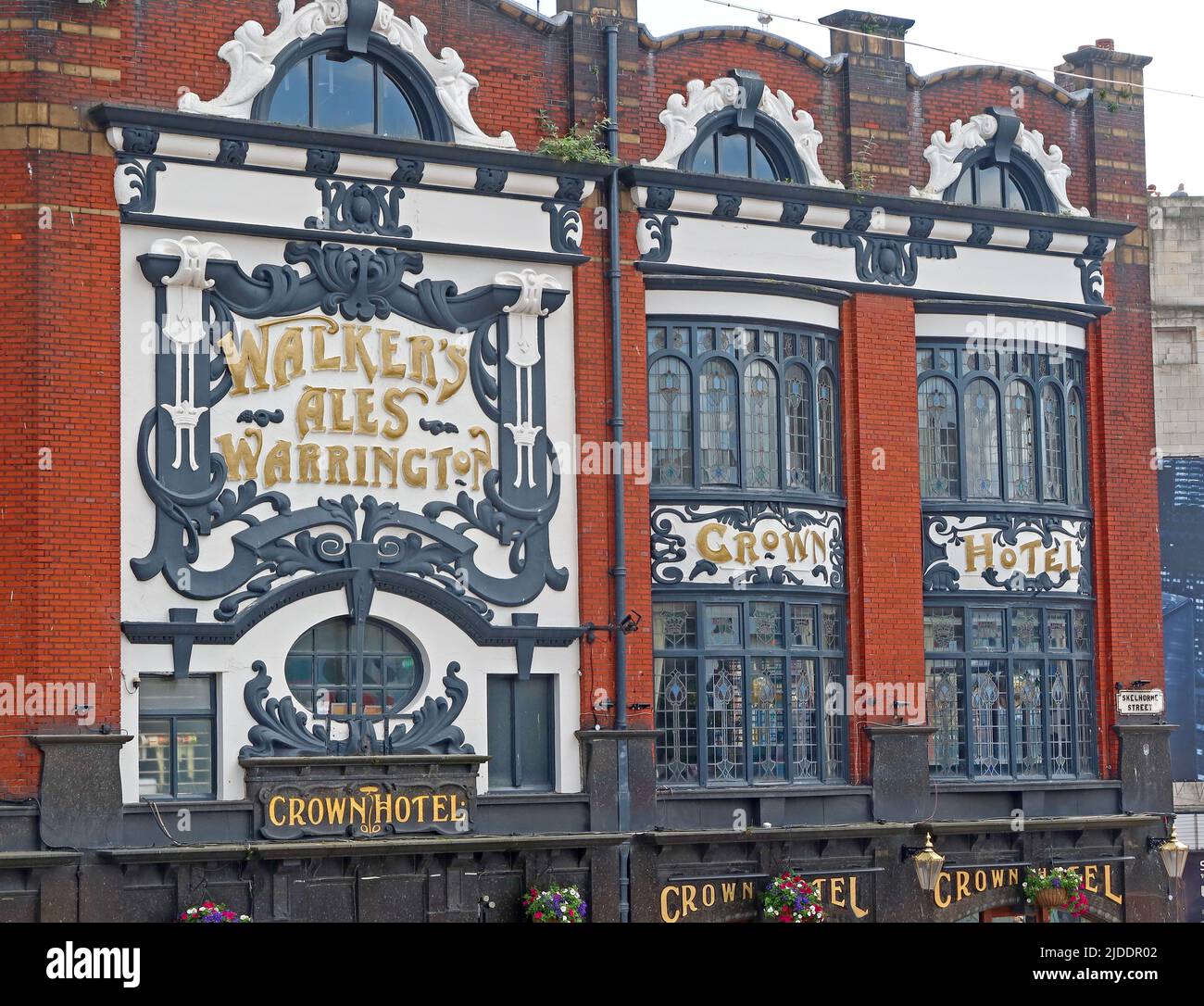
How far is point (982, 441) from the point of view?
101ft

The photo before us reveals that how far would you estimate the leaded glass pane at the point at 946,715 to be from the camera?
29906mm

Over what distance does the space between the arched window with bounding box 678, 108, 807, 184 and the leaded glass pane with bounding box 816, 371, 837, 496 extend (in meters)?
2.95

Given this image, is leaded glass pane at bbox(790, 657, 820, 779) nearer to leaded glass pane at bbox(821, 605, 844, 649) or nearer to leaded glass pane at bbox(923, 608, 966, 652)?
leaded glass pane at bbox(821, 605, 844, 649)

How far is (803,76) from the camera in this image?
1172 inches

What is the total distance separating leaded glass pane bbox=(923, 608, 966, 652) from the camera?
30.2 metres

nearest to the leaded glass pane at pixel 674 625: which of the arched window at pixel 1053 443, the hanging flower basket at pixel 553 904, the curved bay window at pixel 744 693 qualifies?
the curved bay window at pixel 744 693

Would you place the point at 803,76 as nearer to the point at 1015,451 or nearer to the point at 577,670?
the point at 1015,451

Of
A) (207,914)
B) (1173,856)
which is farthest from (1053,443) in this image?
(207,914)

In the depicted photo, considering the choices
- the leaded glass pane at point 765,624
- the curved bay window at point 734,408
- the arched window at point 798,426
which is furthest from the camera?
the arched window at point 798,426

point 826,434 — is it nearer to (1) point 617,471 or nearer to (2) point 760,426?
(2) point 760,426

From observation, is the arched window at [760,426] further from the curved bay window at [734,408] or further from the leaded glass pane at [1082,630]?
the leaded glass pane at [1082,630]

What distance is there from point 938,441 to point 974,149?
4467mm

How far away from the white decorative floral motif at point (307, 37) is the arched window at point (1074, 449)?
32.9 ft
